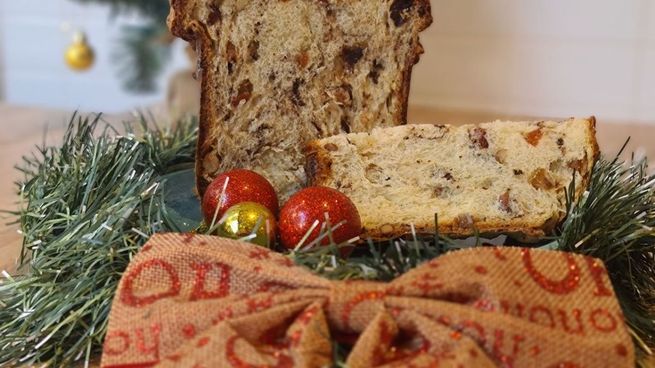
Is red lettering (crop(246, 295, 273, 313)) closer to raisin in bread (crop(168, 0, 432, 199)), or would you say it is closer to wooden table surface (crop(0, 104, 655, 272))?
raisin in bread (crop(168, 0, 432, 199))

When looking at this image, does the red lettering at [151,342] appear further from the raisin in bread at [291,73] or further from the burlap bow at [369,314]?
the raisin in bread at [291,73]

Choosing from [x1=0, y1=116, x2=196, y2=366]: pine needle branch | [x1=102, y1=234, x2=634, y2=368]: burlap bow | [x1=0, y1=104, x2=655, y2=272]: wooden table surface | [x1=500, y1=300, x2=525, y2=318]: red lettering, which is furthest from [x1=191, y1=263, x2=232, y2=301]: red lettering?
[x1=0, y1=104, x2=655, y2=272]: wooden table surface

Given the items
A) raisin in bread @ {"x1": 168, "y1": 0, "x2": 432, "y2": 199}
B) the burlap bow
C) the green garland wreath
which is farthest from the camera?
raisin in bread @ {"x1": 168, "y1": 0, "x2": 432, "y2": 199}

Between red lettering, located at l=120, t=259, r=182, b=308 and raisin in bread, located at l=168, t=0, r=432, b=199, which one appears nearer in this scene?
red lettering, located at l=120, t=259, r=182, b=308

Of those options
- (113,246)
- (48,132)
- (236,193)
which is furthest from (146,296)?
(48,132)

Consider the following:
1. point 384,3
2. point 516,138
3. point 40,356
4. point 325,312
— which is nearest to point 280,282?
point 325,312

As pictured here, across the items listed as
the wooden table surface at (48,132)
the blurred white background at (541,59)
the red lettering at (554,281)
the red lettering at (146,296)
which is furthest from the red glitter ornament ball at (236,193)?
the blurred white background at (541,59)
